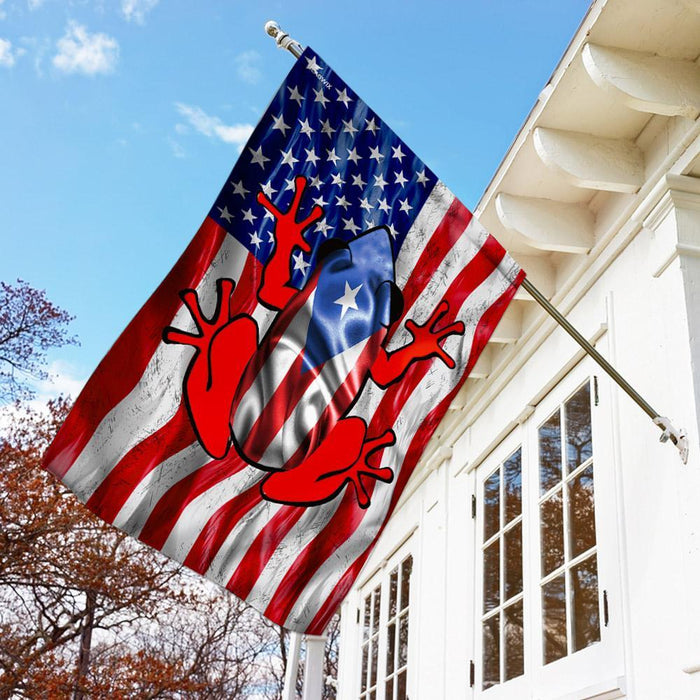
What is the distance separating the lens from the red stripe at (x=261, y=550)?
138 inches

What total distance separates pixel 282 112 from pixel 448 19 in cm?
673

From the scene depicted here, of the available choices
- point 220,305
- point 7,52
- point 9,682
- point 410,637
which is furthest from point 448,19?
point 7,52

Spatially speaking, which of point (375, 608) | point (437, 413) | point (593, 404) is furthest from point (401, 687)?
point (437, 413)

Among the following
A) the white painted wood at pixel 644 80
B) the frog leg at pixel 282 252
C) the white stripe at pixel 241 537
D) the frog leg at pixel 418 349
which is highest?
the white painted wood at pixel 644 80

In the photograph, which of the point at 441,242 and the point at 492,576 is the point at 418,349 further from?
the point at 492,576

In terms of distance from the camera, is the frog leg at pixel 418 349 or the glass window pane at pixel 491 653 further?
the glass window pane at pixel 491 653

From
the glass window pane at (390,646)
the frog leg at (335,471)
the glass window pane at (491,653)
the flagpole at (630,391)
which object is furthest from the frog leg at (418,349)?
the glass window pane at (390,646)

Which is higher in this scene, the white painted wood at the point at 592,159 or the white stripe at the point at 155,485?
the white painted wood at the point at 592,159

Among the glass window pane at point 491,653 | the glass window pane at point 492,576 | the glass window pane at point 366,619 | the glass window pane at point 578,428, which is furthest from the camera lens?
the glass window pane at point 366,619

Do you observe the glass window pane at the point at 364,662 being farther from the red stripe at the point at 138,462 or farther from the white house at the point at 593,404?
the red stripe at the point at 138,462

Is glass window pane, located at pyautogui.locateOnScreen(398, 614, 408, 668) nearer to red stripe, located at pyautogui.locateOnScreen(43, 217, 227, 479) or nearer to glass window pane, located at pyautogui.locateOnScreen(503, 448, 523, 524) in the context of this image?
glass window pane, located at pyautogui.locateOnScreen(503, 448, 523, 524)

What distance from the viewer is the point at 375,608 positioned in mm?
7734

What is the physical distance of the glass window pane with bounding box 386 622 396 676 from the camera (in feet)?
22.5

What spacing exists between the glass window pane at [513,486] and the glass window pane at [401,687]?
2.21m
